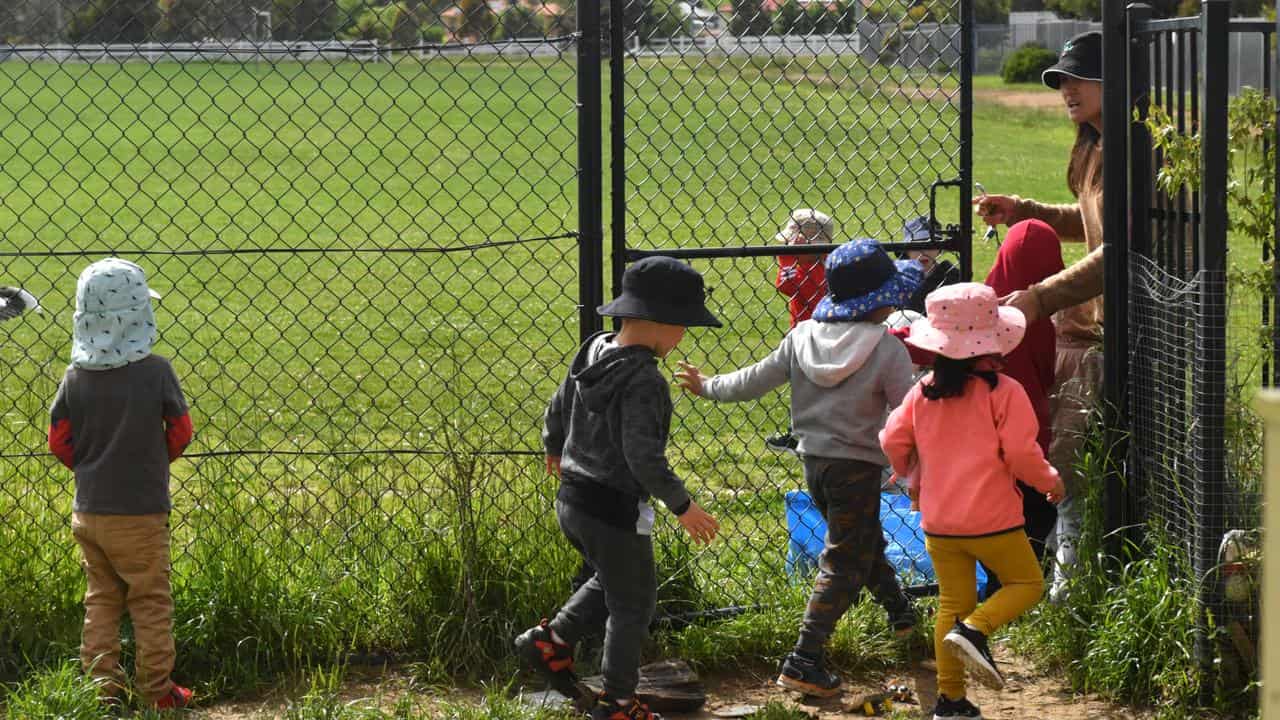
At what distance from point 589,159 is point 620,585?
4.37 feet

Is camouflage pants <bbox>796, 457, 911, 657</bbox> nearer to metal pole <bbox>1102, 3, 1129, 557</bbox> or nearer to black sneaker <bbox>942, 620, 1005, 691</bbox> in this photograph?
black sneaker <bbox>942, 620, 1005, 691</bbox>

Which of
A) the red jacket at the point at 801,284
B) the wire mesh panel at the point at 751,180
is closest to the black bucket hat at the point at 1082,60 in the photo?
the wire mesh panel at the point at 751,180

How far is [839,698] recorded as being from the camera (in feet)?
15.0

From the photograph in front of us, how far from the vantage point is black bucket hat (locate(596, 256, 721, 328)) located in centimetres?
416

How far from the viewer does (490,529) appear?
15.5 ft

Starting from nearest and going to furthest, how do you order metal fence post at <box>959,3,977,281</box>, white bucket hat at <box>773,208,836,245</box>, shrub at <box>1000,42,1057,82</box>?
metal fence post at <box>959,3,977,281</box> < white bucket hat at <box>773,208,836,245</box> < shrub at <box>1000,42,1057,82</box>

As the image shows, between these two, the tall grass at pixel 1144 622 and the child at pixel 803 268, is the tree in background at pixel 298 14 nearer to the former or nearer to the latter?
the child at pixel 803 268

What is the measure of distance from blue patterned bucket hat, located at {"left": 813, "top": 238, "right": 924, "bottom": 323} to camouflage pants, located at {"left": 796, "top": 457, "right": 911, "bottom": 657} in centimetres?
44

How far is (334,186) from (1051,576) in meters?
18.9

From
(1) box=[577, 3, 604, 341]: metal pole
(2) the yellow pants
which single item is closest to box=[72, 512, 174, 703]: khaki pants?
(1) box=[577, 3, 604, 341]: metal pole

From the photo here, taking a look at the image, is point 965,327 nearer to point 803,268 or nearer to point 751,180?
point 803,268

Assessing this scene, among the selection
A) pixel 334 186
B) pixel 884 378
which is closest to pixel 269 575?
pixel 884 378

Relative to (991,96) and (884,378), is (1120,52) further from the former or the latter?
(991,96)

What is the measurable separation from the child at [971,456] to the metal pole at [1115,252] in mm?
509
